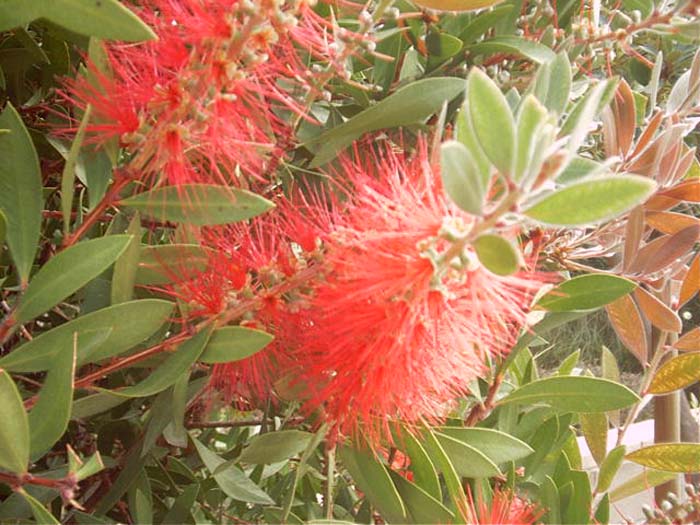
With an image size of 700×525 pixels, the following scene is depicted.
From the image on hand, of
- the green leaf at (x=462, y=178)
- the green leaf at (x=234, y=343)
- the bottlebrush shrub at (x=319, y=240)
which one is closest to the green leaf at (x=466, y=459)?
the bottlebrush shrub at (x=319, y=240)

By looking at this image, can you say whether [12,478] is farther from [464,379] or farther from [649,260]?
[649,260]

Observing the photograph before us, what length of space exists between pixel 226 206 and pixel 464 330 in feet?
0.62

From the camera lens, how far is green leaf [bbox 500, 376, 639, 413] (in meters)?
0.71

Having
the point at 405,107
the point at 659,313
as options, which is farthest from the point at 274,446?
the point at 659,313

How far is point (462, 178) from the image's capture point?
0.38m

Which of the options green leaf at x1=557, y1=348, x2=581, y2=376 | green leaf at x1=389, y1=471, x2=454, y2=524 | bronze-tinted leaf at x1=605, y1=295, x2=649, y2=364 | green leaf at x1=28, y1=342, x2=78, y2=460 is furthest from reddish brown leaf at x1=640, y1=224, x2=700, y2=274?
green leaf at x1=28, y1=342, x2=78, y2=460

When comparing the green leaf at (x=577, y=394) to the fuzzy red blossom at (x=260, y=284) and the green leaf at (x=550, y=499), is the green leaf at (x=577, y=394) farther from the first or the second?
the fuzzy red blossom at (x=260, y=284)

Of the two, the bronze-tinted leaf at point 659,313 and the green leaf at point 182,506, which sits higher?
the bronze-tinted leaf at point 659,313

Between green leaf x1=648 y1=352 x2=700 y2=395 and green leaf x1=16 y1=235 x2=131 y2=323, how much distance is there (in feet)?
1.93

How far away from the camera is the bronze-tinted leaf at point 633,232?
0.76 meters

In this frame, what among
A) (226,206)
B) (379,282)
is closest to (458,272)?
(379,282)

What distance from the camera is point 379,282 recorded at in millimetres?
522

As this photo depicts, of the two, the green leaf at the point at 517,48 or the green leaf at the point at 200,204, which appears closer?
the green leaf at the point at 200,204

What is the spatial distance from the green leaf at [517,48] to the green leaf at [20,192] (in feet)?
1.27
